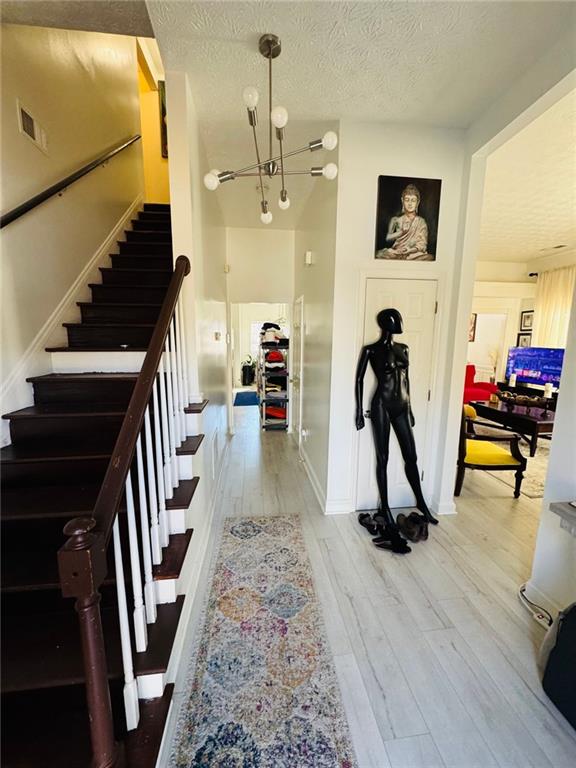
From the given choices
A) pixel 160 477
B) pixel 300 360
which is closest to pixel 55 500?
pixel 160 477

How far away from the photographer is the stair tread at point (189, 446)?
1.66 meters

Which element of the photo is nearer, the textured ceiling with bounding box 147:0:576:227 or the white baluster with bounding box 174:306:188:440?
the textured ceiling with bounding box 147:0:576:227

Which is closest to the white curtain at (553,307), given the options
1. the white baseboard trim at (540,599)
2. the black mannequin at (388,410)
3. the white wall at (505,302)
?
the white wall at (505,302)

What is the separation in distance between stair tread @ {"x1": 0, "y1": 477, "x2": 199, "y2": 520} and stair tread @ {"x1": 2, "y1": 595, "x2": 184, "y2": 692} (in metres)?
0.37

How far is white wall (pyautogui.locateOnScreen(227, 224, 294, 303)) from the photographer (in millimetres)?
4379

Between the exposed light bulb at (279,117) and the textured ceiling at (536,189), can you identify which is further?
the textured ceiling at (536,189)

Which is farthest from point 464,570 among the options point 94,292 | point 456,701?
point 94,292

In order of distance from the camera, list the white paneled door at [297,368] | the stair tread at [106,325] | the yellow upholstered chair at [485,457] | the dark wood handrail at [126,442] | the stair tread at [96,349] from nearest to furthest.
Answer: the dark wood handrail at [126,442] → the stair tread at [96,349] → the stair tread at [106,325] → the yellow upholstered chair at [485,457] → the white paneled door at [297,368]

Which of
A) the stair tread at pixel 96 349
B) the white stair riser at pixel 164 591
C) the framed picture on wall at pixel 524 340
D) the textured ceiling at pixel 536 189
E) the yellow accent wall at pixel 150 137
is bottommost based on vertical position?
the white stair riser at pixel 164 591

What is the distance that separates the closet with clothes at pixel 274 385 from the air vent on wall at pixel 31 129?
3.46m

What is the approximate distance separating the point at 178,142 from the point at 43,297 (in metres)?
1.30

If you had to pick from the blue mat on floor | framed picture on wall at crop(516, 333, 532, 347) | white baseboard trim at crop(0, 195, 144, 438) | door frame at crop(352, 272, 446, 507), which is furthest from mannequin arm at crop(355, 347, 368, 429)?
framed picture on wall at crop(516, 333, 532, 347)

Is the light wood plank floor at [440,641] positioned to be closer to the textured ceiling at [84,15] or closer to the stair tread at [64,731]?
the stair tread at [64,731]

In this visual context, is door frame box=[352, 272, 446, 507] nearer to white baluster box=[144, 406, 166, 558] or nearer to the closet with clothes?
white baluster box=[144, 406, 166, 558]
